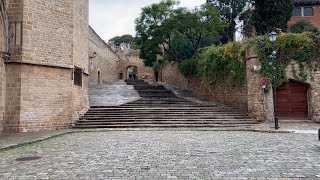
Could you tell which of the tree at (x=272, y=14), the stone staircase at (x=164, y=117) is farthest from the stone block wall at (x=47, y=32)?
the tree at (x=272, y=14)

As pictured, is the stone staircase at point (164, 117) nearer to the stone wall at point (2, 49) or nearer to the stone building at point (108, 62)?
the stone wall at point (2, 49)

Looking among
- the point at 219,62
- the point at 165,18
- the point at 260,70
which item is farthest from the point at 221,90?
the point at 165,18

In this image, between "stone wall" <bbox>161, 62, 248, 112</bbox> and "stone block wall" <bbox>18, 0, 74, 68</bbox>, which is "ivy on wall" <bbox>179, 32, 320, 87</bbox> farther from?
"stone block wall" <bbox>18, 0, 74, 68</bbox>

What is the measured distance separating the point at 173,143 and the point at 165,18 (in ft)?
57.2

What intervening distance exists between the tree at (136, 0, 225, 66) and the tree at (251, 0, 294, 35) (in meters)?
3.05

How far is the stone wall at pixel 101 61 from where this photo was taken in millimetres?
30547

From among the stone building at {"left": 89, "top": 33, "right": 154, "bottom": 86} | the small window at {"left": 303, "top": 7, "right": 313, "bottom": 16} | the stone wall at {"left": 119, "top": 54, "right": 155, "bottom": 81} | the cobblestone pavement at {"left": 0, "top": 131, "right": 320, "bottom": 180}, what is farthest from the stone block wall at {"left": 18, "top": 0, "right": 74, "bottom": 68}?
the stone wall at {"left": 119, "top": 54, "right": 155, "bottom": 81}

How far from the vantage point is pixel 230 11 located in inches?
1053

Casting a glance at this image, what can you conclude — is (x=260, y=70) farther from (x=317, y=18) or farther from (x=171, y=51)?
(x=317, y=18)

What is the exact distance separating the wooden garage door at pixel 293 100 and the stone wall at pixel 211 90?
1963 mm

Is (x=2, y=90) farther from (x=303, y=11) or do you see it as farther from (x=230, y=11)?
(x=303, y=11)

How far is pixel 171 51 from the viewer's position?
2916 centimetres

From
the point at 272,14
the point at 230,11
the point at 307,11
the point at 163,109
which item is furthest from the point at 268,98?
the point at 307,11

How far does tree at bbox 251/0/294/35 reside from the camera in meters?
21.3
